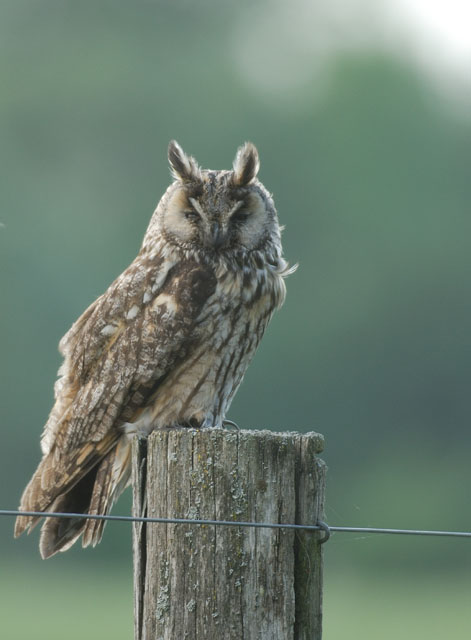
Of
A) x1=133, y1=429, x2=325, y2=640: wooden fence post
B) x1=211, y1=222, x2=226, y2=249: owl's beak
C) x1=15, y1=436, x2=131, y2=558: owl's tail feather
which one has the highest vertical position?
x1=211, y1=222, x2=226, y2=249: owl's beak

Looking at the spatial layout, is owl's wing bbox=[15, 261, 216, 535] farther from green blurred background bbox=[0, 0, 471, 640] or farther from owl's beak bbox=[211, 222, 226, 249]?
green blurred background bbox=[0, 0, 471, 640]

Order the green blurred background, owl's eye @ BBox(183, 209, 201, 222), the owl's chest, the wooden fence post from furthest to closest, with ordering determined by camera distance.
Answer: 1. the green blurred background
2. owl's eye @ BBox(183, 209, 201, 222)
3. the owl's chest
4. the wooden fence post

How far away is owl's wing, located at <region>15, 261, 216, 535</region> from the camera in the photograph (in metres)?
4.35

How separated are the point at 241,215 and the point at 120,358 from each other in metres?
0.72

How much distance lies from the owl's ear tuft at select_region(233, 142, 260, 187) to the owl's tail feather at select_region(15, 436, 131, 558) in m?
1.04

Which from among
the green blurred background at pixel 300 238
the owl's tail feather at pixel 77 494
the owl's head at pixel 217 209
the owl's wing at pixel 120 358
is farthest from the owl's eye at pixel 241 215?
the green blurred background at pixel 300 238

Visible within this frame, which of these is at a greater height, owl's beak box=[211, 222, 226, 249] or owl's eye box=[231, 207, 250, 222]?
owl's eye box=[231, 207, 250, 222]

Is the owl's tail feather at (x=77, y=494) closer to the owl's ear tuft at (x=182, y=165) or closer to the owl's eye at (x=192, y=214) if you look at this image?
the owl's eye at (x=192, y=214)

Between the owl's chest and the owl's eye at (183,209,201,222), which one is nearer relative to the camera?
the owl's chest

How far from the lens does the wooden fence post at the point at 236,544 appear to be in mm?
2957

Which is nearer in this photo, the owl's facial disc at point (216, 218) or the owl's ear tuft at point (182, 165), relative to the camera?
the owl's facial disc at point (216, 218)

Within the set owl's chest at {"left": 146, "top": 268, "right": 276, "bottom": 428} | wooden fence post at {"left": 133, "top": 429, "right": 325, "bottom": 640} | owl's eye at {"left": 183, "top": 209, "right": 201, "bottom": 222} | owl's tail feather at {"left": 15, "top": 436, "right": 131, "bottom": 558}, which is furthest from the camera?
owl's eye at {"left": 183, "top": 209, "right": 201, "bottom": 222}

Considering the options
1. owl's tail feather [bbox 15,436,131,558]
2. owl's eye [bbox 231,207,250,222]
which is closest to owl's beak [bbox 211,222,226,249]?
owl's eye [bbox 231,207,250,222]

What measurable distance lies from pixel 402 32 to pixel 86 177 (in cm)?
1341
